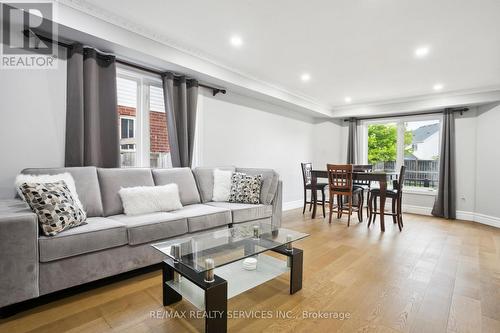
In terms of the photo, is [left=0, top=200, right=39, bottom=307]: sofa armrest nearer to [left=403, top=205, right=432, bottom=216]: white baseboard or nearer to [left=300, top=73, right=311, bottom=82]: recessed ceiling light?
[left=300, top=73, right=311, bottom=82]: recessed ceiling light

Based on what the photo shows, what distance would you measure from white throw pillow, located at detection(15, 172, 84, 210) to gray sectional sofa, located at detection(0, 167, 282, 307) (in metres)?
0.09

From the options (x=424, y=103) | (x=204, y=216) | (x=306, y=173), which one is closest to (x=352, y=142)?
(x=424, y=103)

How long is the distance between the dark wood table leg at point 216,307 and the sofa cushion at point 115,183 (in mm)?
1625

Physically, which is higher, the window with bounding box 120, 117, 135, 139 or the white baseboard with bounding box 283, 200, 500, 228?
the window with bounding box 120, 117, 135, 139

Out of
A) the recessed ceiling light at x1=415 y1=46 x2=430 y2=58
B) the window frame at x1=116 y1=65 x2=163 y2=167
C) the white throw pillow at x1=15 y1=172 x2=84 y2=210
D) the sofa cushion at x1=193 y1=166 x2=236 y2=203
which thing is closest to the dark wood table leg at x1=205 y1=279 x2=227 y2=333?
the white throw pillow at x1=15 y1=172 x2=84 y2=210

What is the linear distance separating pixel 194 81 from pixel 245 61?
2.47 ft

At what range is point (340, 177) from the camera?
426 centimetres

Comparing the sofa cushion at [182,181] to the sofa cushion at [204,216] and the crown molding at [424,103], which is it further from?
the crown molding at [424,103]

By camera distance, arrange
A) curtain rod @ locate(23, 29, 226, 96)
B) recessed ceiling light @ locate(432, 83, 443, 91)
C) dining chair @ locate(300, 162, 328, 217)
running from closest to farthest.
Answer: curtain rod @ locate(23, 29, 226, 96) → recessed ceiling light @ locate(432, 83, 443, 91) → dining chair @ locate(300, 162, 328, 217)

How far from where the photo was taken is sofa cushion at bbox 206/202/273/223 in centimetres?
302

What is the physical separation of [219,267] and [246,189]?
5.68ft

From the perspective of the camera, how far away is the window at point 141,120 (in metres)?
3.19

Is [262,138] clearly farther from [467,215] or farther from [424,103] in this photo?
[467,215]

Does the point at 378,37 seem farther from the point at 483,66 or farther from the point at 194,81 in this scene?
the point at 194,81
